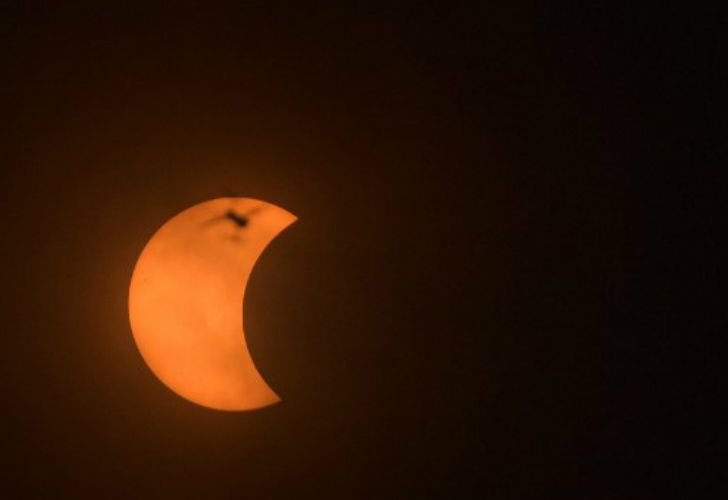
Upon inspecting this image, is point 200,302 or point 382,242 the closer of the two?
point 200,302

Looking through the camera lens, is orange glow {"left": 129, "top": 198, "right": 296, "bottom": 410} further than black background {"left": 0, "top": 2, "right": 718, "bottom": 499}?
No

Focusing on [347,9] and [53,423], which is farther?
[53,423]

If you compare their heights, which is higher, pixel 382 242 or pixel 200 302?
pixel 382 242

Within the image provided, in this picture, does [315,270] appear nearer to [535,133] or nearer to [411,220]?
[411,220]

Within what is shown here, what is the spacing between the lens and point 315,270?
5.59 feet

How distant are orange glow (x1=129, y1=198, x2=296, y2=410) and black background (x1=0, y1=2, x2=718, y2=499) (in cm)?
10

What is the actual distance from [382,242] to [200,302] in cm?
55

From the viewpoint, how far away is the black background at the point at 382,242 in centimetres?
167

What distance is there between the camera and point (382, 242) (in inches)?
67.9

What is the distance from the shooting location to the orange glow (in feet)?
4.88

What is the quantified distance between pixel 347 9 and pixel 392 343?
980 mm

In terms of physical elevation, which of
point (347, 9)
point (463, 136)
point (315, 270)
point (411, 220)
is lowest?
point (315, 270)

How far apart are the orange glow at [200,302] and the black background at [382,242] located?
99 millimetres

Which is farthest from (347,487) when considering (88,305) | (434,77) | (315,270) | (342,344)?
(434,77)
